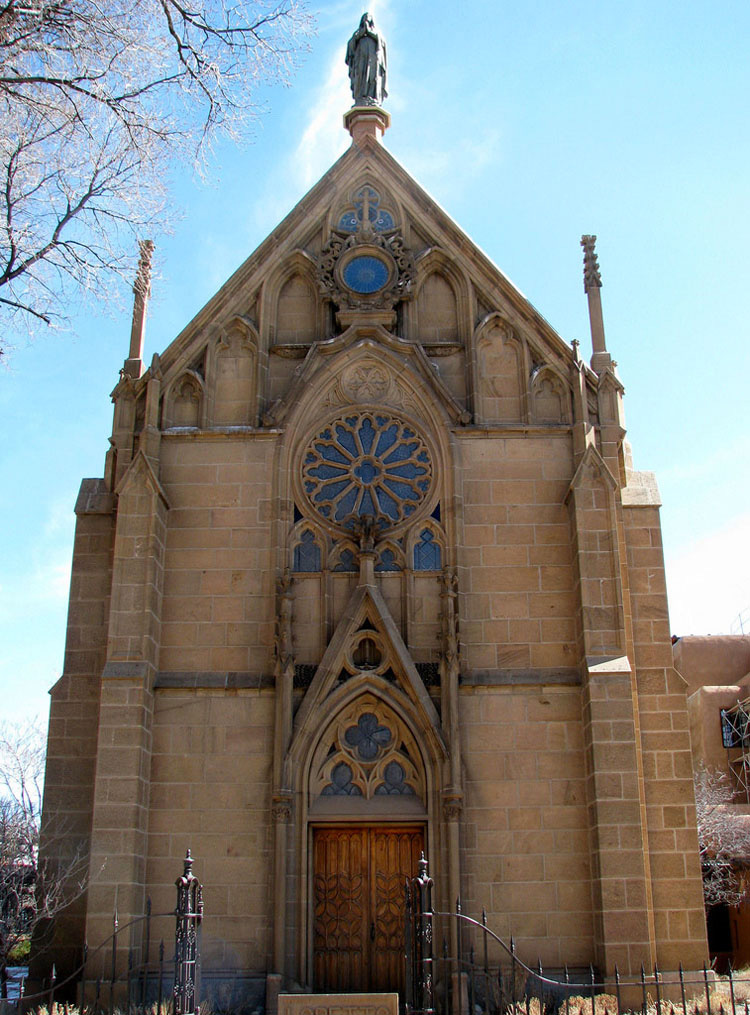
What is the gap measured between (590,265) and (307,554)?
6.68 meters

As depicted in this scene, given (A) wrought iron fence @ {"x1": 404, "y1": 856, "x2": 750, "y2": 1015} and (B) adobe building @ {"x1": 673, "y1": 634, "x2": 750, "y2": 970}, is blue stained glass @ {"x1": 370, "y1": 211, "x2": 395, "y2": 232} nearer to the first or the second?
(A) wrought iron fence @ {"x1": 404, "y1": 856, "x2": 750, "y2": 1015}

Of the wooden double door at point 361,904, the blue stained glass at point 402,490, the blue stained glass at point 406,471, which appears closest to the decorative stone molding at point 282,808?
the wooden double door at point 361,904

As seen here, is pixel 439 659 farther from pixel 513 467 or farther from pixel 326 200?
pixel 326 200

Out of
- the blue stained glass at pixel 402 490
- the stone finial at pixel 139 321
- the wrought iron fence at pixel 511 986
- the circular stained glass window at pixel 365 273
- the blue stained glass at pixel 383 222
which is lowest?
the wrought iron fence at pixel 511 986

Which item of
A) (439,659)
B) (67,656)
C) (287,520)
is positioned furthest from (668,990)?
(67,656)

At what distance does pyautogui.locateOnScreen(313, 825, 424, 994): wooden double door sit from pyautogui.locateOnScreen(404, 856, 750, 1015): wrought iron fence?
647mm

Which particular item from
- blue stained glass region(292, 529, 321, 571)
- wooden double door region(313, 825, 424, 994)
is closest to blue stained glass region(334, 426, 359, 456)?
blue stained glass region(292, 529, 321, 571)

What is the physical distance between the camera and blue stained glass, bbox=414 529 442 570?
1702cm

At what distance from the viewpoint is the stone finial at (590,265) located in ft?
61.4

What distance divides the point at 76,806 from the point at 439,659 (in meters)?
5.44

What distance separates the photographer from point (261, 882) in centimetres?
1531

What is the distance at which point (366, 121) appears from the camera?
20047mm

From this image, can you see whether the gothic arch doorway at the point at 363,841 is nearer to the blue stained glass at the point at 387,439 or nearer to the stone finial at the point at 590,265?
the blue stained glass at the point at 387,439

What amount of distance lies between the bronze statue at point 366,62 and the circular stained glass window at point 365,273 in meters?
3.57
